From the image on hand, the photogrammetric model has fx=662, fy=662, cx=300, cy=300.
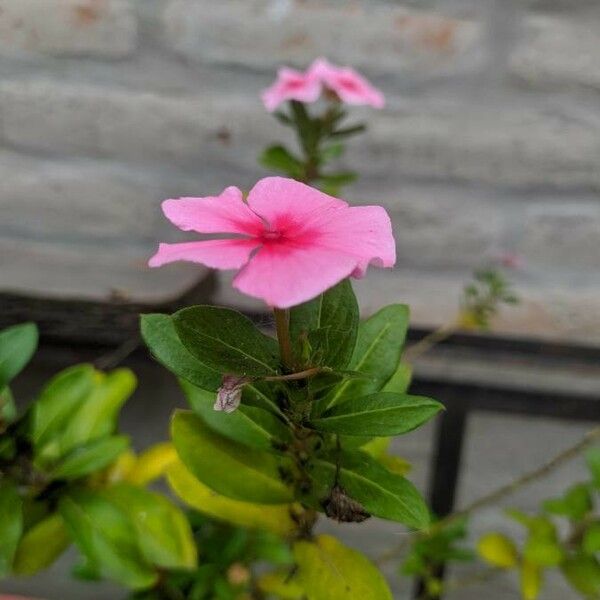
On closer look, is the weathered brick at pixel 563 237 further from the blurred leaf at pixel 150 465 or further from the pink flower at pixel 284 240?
the pink flower at pixel 284 240

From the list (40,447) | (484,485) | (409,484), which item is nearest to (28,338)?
(40,447)

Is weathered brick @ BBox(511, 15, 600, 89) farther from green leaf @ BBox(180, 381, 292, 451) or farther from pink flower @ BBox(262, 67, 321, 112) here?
green leaf @ BBox(180, 381, 292, 451)

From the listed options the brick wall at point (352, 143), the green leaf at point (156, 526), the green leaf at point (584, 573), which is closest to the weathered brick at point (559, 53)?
the brick wall at point (352, 143)

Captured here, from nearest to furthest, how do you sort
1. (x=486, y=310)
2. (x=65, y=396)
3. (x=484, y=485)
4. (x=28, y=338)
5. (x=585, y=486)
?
1. (x=28, y=338)
2. (x=65, y=396)
3. (x=585, y=486)
4. (x=486, y=310)
5. (x=484, y=485)

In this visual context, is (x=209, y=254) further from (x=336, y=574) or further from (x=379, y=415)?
(x=336, y=574)

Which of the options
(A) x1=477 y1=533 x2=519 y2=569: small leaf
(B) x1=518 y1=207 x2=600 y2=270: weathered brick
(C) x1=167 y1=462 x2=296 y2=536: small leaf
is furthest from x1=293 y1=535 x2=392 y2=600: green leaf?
(B) x1=518 y1=207 x2=600 y2=270: weathered brick

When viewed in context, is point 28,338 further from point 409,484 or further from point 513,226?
point 513,226

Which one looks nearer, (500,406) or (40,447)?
(40,447)
